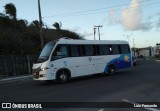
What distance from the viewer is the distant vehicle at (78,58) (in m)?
17.2

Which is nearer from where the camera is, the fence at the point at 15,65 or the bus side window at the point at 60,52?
the bus side window at the point at 60,52

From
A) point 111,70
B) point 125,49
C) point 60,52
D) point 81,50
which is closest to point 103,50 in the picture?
point 111,70

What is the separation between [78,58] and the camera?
18.9 meters

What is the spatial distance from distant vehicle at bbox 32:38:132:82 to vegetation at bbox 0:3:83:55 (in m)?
15.6

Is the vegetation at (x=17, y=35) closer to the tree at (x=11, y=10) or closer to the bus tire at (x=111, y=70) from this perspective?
the tree at (x=11, y=10)

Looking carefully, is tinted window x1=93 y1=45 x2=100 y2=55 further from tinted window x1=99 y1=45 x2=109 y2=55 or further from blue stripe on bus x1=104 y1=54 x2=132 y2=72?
blue stripe on bus x1=104 y1=54 x2=132 y2=72

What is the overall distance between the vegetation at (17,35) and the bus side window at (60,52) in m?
17.0

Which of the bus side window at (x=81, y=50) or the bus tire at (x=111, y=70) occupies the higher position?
the bus side window at (x=81, y=50)

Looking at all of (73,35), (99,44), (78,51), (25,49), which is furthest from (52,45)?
(73,35)

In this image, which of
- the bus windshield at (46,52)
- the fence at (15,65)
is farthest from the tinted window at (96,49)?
the fence at (15,65)

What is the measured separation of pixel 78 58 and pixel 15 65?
13.1m

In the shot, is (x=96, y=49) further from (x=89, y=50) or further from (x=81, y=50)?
(x=81, y=50)

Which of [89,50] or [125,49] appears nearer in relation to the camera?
[89,50]

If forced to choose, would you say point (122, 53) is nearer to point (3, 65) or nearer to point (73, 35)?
point (3, 65)
